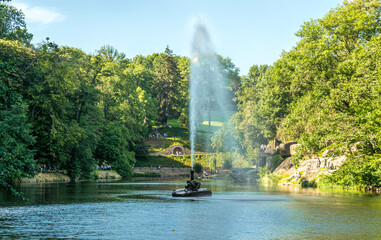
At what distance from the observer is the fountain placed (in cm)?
3128

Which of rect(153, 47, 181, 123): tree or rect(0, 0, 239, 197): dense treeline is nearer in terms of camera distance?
rect(0, 0, 239, 197): dense treeline

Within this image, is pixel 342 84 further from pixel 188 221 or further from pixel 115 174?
pixel 115 174

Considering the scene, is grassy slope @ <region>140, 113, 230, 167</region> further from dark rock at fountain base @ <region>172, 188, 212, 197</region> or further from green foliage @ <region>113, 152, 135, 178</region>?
dark rock at fountain base @ <region>172, 188, 212, 197</region>

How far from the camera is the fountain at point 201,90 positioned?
103 feet

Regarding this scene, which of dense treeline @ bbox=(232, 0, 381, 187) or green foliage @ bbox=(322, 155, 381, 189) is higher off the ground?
dense treeline @ bbox=(232, 0, 381, 187)

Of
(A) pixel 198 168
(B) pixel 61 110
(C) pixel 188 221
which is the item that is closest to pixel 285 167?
(B) pixel 61 110

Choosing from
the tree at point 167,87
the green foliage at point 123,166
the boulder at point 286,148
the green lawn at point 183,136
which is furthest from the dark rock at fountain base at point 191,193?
the tree at point 167,87

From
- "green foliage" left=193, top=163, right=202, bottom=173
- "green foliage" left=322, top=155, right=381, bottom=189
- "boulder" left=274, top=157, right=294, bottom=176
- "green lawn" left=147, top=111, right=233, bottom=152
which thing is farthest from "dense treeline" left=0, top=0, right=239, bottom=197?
"boulder" left=274, top=157, right=294, bottom=176

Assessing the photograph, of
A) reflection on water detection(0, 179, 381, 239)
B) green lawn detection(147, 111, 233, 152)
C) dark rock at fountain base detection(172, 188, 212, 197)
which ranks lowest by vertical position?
reflection on water detection(0, 179, 381, 239)

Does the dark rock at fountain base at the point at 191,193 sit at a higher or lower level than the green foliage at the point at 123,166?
lower

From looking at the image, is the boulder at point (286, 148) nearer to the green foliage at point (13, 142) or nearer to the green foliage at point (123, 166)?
the green foliage at point (123, 166)

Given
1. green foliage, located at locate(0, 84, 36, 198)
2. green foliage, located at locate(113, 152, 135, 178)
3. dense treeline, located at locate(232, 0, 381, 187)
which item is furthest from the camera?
green foliage, located at locate(113, 152, 135, 178)

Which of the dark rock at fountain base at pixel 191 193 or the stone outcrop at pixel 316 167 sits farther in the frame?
the stone outcrop at pixel 316 167

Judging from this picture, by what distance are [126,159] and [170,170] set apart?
2540 centimetres
